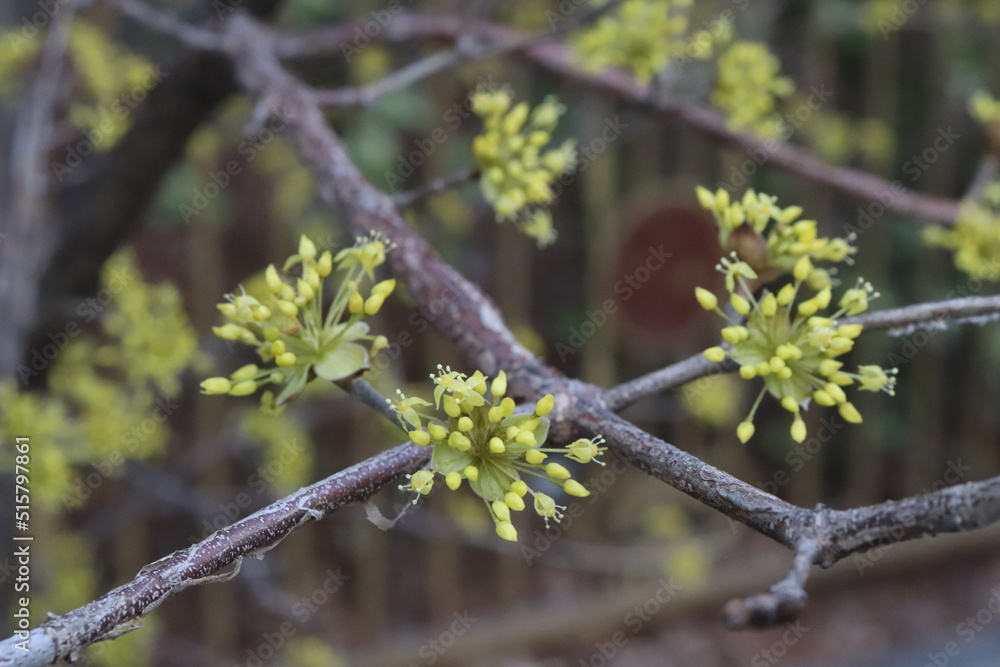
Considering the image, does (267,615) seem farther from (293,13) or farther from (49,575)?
(293,13)

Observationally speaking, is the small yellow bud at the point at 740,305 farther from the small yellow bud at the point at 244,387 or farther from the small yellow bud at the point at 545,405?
the small yellow bud at the point at 244,387

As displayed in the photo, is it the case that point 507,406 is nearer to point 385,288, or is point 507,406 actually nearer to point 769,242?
point 385,288

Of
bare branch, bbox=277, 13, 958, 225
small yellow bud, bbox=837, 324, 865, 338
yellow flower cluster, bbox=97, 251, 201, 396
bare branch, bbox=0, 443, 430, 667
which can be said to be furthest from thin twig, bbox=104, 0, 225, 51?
small yellow bud, bbox=837, 324, 865, 338

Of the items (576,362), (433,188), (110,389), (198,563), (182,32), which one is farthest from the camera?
(576,362)

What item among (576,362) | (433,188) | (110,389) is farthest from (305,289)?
(576,362)

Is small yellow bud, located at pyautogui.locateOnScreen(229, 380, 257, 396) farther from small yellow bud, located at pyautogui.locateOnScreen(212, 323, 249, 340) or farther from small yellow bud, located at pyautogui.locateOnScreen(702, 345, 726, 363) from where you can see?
small yellow bud, located at pyautogui.locateOnScreen(702, 345, 726, 363)

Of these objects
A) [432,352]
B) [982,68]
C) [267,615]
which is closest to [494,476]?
[432,352]
